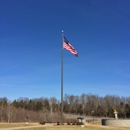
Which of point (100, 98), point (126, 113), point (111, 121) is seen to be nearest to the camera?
point (111, 121)

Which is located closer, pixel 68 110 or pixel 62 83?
pixel 62 83

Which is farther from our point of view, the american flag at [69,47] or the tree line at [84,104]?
the tree line at [84,104]

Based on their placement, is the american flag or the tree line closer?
the american flag

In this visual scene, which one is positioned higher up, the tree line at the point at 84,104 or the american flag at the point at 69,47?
the american flag at the point at 69,47

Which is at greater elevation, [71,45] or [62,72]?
[71,45]

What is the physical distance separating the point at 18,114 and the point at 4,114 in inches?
155

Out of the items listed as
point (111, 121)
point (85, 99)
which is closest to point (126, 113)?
point (85, 99)

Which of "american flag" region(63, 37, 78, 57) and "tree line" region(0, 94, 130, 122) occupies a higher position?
"american flag" region(63, 37, 78, 57)

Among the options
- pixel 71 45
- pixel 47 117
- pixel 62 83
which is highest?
pixel 71 45

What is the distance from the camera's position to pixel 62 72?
2027cm

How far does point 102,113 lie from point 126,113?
988 centimetres

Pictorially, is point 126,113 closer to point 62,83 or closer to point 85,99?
point 85,99

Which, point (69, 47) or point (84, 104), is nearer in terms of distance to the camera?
point (69, 47)

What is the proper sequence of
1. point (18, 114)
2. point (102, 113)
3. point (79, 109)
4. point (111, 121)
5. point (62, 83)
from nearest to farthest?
point (62, 83) < point (111, 121) < point (18, 114) < point (102, 113) < point (79, 109)
